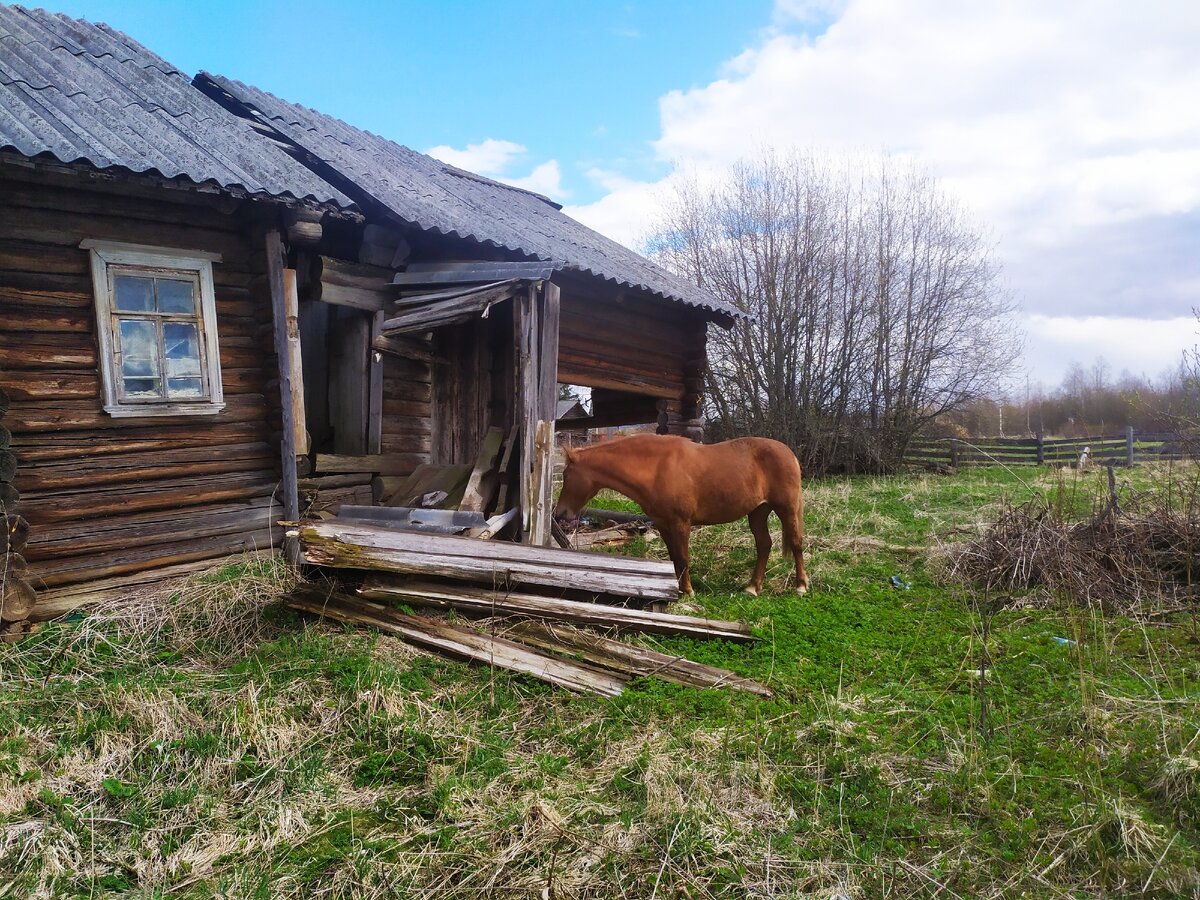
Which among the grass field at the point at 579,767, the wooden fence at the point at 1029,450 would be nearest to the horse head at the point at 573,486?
the grass field at the point at 579,767

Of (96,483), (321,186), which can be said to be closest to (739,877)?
(96,483)

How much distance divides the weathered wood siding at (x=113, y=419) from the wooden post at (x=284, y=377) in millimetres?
154

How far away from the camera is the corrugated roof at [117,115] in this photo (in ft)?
16.2

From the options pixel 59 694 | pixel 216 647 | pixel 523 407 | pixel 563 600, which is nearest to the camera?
pixel 59 694

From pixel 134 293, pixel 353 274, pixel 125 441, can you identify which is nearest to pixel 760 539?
pixel 353 274

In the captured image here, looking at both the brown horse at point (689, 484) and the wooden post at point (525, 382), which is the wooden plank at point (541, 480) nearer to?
the wooden post at point (525, 382)

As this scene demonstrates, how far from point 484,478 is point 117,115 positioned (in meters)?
4.33

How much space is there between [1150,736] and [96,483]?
7.06 m

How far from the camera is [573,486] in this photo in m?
6.63

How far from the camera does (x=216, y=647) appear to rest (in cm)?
486

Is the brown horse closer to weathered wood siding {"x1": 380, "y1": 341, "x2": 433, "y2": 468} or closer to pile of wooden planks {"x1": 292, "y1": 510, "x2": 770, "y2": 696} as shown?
pile of wooden planks {"x1": 292, "y1": 510, "x2": 770, "y2": 696}

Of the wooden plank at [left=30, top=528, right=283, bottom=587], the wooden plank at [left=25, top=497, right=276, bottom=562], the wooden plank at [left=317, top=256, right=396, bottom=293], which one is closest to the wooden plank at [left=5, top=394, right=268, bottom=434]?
the wooden plank at [left=25, top=497, right=276, bottom=562]

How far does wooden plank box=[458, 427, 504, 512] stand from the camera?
661cm

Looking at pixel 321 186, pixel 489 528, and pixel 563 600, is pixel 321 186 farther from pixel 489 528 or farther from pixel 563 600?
pixel 563 600
